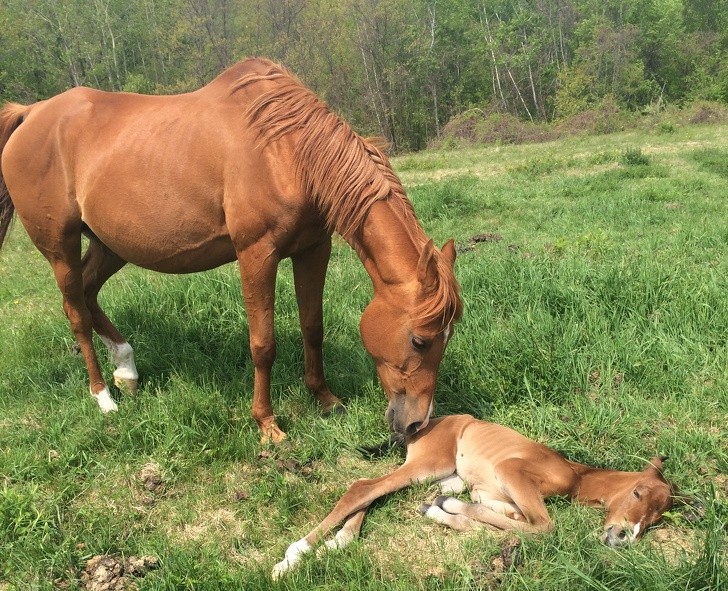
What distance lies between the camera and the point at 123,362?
4090 mm

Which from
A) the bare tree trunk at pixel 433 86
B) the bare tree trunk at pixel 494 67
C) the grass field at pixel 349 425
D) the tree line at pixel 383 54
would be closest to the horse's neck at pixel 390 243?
the grass field at pixel 349 425

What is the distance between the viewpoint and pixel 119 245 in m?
3.76

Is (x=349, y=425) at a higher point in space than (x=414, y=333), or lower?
lower

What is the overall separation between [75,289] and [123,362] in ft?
2.03

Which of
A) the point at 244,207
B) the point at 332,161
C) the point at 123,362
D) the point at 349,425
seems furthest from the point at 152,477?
the point at 332,161

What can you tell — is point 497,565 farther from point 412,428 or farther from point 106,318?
point 106,318

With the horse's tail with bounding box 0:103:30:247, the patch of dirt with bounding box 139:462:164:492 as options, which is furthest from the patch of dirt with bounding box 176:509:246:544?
the horse's tail with bounding box 0:103:30:247

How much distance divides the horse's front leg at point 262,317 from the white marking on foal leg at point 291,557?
3.17 feet

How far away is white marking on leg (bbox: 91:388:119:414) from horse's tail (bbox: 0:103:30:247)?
59.6 inches

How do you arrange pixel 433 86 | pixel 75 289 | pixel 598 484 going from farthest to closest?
pixel 433 86 < pixel 75 289 < pixel 598 484

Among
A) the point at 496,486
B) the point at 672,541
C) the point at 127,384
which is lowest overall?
the point at 672,541

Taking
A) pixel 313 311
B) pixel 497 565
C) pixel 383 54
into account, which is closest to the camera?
pixel 497 565

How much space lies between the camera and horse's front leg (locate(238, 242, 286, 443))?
3.28 meters

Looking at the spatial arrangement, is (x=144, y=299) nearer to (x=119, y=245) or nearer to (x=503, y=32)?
(x=119, y=245)
